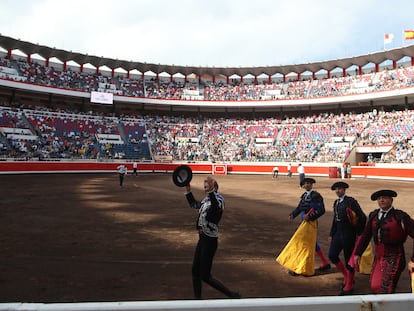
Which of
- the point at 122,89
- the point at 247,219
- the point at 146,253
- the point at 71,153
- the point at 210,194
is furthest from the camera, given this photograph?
the point at 122,89

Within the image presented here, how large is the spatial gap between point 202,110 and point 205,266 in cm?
4464

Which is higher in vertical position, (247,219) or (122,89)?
(122,89)

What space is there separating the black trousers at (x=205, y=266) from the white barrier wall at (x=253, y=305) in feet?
8.04

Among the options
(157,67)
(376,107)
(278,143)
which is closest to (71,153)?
(157,67)

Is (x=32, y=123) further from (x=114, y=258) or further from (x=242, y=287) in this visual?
(x=242, y=287)

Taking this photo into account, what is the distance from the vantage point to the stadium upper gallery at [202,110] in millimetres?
34031

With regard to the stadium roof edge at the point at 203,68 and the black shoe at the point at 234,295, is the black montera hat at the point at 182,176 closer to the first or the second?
the black shoe at the point at 234,295

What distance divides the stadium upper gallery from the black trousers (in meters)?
29.8

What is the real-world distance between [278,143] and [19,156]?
1141 inches

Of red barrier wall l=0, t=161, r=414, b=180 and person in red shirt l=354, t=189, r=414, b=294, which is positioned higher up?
person in red shirt l=354, t=189, r=414, b=294

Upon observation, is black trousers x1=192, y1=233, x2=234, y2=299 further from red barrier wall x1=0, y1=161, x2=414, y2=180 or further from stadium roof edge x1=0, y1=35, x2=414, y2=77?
stadium roof edge x1=0, y1=35, x2=414, y2=77

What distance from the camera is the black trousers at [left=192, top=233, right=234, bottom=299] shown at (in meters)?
3.98

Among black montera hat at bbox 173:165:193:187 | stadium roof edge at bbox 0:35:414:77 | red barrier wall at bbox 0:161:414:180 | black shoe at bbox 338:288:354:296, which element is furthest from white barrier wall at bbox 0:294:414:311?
stadium roof edge at bbox 0:35:414:77

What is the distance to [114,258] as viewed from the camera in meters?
5.91
